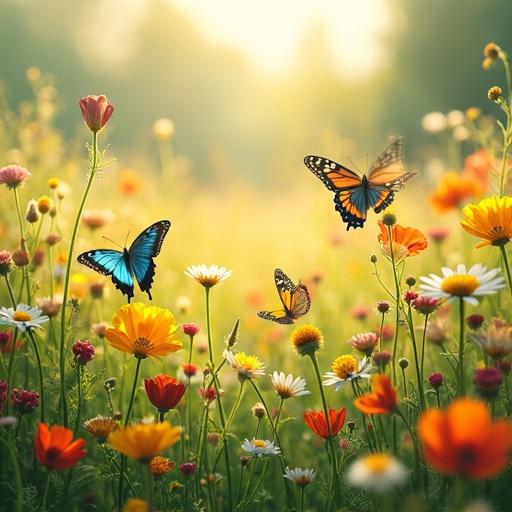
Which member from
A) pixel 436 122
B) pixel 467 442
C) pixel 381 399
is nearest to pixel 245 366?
pixel 381 399

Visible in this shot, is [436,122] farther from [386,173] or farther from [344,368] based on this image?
[344,368]

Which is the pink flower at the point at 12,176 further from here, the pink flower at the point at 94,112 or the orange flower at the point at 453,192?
the orange flower at the point at 453,192

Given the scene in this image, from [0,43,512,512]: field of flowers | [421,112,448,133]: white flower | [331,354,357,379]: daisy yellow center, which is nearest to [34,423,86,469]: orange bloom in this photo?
[0,43,512,512]: field of flowers

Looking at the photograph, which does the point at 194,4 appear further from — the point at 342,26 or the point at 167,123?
the point at 167,123

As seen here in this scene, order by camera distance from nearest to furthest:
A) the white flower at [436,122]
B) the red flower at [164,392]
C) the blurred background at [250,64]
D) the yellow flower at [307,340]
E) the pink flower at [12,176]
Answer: the red flower at [164,392] → the yellow flower at [307,340] → the pink flower at [12,176] → the white flower at [436,122] → the blurred background at [250,64]

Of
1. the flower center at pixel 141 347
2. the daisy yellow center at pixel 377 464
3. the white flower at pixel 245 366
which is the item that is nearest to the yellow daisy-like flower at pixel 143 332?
the flower center at pixel 141 347
